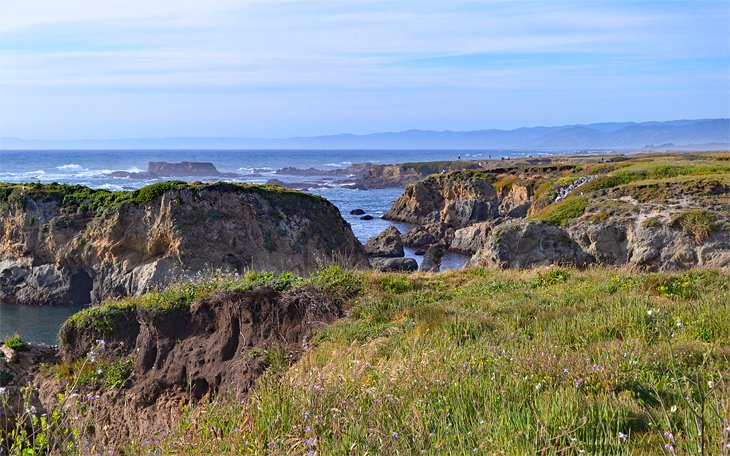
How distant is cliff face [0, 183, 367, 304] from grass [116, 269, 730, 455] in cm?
2221

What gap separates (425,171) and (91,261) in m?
101

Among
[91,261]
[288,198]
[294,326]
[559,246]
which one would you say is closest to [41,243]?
[91,261]

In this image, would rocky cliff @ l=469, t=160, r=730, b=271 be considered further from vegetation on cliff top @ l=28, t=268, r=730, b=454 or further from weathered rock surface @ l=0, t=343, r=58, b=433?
weathered rock surface @ l=0, t=343, r=58, b=433

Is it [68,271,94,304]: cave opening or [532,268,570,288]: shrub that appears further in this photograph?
[68,271,94,304]: cave opening

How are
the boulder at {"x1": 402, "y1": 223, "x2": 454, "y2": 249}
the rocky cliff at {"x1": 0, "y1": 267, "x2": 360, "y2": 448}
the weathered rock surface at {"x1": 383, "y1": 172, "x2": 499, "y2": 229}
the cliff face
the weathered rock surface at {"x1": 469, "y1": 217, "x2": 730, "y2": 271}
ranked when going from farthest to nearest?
1. the weathered rock surface at {"x1": 383, "y1": 172, "x2": 499, "y2": 229}
2. the boulder at {"x1": 402, "y1": 223, "x2": 454, "y2": 249}
3. the cliff face
4. the weathered rock surface at {"x1": 469, "y1": 217, "x2": 730, "y2": 271}
5. the rocky cliff at {"x1": 0, "y1": 267, "x2": 360, "y2": 448}

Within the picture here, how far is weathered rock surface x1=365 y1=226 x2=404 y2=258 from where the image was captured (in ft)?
159

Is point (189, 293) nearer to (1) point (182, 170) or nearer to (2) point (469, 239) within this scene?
(2) point (469, 239)

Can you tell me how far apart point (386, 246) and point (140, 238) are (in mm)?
21356

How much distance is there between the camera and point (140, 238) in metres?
31.9

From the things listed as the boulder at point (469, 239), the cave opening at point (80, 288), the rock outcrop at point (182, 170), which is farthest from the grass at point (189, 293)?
the rock outcrop at point (182, 170)

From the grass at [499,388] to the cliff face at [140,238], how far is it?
72.9 ft

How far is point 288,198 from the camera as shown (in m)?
35.3

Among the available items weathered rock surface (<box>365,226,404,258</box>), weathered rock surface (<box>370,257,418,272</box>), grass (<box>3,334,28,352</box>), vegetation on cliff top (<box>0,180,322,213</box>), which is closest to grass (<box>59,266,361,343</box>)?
grass (<box>3,334,28,352</box>)

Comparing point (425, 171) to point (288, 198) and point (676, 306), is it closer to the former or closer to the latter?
point (288, 198)
